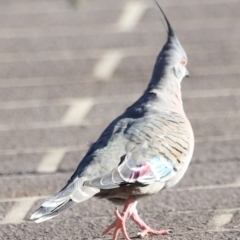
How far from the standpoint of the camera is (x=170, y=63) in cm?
A: 675

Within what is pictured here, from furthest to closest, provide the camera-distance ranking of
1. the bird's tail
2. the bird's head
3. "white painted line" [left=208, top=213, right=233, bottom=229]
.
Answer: the bird's head < "white painted line" [left=208, top=213, right=233, bottom=229] < the bird's tail

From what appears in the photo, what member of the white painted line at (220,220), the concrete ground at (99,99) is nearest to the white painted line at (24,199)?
the concrete ground at (99,99)

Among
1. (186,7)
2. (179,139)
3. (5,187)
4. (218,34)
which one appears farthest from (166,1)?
(179,139)

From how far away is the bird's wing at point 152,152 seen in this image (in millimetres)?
5316

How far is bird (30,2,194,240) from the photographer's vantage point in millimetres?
5195

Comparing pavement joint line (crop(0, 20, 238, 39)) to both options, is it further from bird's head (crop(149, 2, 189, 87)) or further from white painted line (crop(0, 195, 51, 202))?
white painted line (crop(0, 195, 51, 202))

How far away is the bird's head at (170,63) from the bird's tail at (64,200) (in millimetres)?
1718

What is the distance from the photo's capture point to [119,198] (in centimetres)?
570

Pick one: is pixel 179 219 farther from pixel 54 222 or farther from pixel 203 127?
pixel 203 127

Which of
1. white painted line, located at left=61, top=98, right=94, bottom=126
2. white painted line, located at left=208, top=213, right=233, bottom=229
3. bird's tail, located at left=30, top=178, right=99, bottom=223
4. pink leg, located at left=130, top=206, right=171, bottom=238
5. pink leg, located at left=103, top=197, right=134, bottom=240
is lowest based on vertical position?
white painted line, located at left=61, top=98, right=94, bottom=126

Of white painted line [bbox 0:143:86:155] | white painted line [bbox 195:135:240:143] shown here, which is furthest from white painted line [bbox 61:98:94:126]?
white painted line [bbox 195:135:240:143]

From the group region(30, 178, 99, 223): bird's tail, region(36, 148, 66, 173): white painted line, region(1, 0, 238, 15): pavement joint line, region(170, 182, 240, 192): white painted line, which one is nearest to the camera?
region(30, 178, 99, 223): bird's tail

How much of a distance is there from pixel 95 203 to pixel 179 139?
1.17 m

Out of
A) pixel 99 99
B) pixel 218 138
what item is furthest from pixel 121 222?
pixel 99 99
